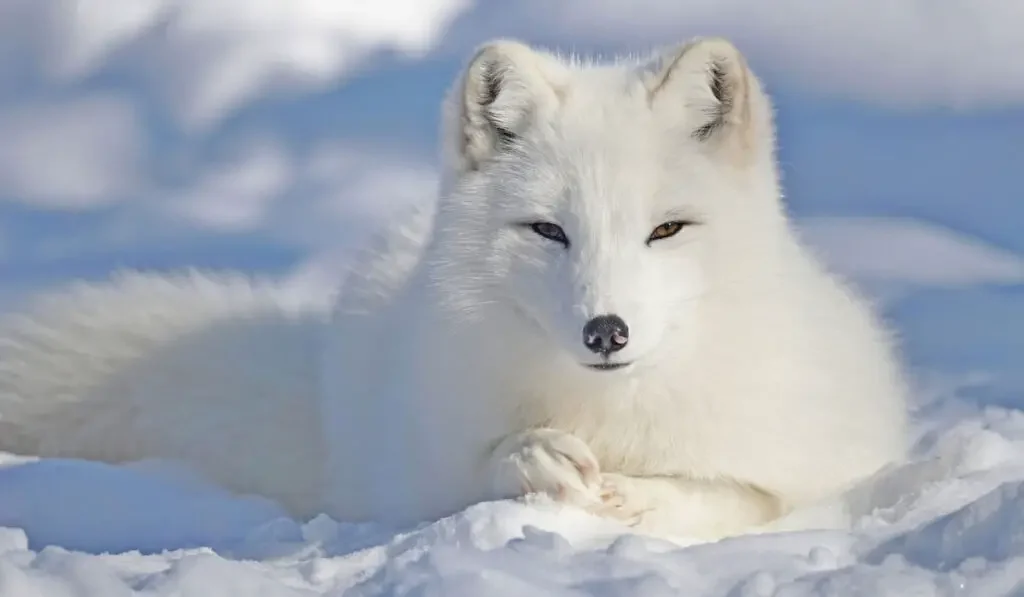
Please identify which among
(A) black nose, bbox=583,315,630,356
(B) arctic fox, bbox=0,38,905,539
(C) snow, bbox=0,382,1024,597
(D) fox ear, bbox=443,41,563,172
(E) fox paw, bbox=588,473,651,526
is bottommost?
(C) snow, bbox=0,382,1024,597

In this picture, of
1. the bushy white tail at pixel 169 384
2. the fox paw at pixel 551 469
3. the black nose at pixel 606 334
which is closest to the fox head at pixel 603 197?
the black nose at pixel 606 334

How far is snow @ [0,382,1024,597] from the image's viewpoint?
86.7 inches

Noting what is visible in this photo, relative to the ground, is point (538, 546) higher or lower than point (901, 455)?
lower

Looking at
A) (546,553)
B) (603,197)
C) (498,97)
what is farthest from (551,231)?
(546,553)

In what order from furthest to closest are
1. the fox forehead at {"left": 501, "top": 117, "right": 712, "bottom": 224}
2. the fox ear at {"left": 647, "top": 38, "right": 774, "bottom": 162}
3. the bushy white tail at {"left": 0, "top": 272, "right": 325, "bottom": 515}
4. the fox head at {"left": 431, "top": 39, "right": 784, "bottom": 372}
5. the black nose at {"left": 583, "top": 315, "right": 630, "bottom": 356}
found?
the bushy white tail at {"left": 0, "top": 272, "right": 325, "bottom": 515} < the fox ear at {"left": 647, "top": 38, "right": 774, "bottom": 162} < the fox forehead at {"left": 501, "top": 117, "right": 712, "bottom": 224} < the fox head at {"left": 431, "top": 39, "right": 784, "bottom": 372} < the black nose at {"left": 583, "top": 315, "right": 630, "bottom": 356}

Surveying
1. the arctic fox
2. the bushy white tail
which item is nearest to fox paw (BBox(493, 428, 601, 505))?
the arctic fox

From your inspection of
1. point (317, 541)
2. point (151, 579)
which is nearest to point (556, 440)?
point (317, 541)

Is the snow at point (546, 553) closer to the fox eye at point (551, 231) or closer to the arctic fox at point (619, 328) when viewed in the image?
the arctic fox at point (619, 328)

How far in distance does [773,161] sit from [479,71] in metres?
0.81

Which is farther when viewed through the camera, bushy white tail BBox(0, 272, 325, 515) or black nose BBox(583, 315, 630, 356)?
bushy white tail BBox(0, 272, 325, 515)

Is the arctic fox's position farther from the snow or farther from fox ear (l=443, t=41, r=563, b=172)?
the snow

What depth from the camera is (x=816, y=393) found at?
329 centimetres

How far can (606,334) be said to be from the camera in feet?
8.99

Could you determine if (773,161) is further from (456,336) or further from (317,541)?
(317,541)
